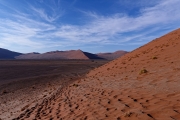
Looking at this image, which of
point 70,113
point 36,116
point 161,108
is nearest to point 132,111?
point 161,108

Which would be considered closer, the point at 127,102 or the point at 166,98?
the point at 166,98

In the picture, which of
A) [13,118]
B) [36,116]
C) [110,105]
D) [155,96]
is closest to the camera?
[155,96]

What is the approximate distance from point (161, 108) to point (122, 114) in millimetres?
1094

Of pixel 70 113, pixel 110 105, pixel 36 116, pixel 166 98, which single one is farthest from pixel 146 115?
pixel 36 116

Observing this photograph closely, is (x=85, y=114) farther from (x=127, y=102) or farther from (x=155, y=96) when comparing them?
(x=155, y=96)

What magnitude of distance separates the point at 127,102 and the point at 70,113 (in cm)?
225

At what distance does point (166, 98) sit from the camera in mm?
5707

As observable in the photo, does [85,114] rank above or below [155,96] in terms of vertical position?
below

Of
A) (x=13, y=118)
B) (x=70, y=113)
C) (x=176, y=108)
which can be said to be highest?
(x=176, y=108)

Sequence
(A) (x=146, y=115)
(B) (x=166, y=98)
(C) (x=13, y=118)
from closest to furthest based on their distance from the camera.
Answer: (A) (x=146, y=115), (B) (x=166, y=98), (C) (x=13, y=118)

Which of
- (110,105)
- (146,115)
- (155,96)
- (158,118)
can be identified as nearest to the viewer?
(158,118)

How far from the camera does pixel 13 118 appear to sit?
8.57 meters

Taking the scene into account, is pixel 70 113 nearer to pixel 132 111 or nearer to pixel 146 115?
pixel 132 111

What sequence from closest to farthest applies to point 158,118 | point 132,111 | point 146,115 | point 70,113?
point 158,118, point 146,115, point 132,111, point 70,113
